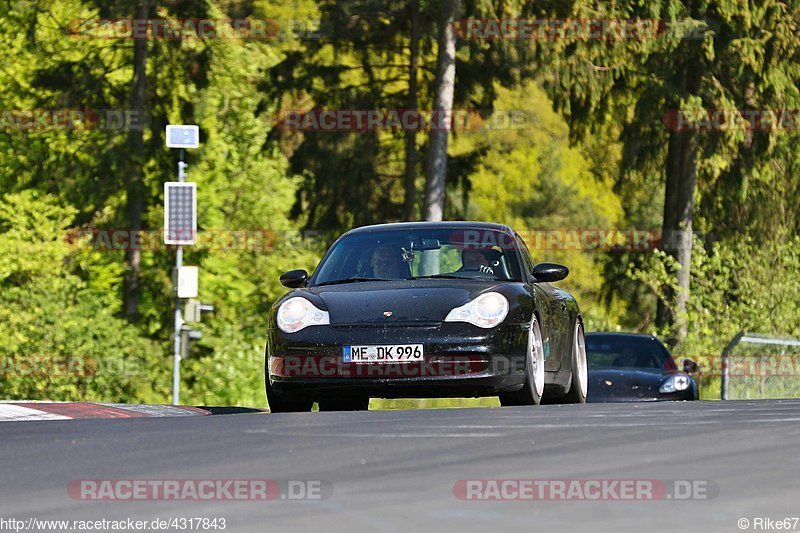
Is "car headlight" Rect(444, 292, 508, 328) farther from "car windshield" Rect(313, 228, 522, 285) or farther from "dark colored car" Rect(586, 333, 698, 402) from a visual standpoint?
"dark colored car" Rect(586, 333, 698, 402)

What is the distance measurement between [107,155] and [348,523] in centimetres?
4158

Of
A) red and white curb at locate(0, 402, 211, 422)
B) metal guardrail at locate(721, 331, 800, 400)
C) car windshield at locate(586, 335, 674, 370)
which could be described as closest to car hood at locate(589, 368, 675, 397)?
car windshield at locate(586, 335, 674, 370)

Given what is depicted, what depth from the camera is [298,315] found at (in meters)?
13.0

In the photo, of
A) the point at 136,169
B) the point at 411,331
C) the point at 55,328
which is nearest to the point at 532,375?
the point at 411,331

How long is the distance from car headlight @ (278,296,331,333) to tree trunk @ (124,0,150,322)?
114 ft

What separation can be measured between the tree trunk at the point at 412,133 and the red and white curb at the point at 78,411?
27298mm

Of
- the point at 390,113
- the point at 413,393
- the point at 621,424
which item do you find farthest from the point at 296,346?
the point at 390,113

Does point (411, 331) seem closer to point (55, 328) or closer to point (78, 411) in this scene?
point (78, 411)

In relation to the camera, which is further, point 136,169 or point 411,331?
point 136,169

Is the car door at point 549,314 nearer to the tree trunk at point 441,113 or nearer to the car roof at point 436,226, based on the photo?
the car roof at point 436,226

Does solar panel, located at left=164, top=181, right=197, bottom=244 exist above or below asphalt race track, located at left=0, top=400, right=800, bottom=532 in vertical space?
below

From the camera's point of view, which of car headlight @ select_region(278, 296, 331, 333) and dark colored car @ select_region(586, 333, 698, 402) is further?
dark colored car @ select_region(586, 333, 698, 402)

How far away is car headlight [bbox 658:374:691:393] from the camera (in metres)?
20.3

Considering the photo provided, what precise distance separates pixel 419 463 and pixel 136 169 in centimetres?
4003
